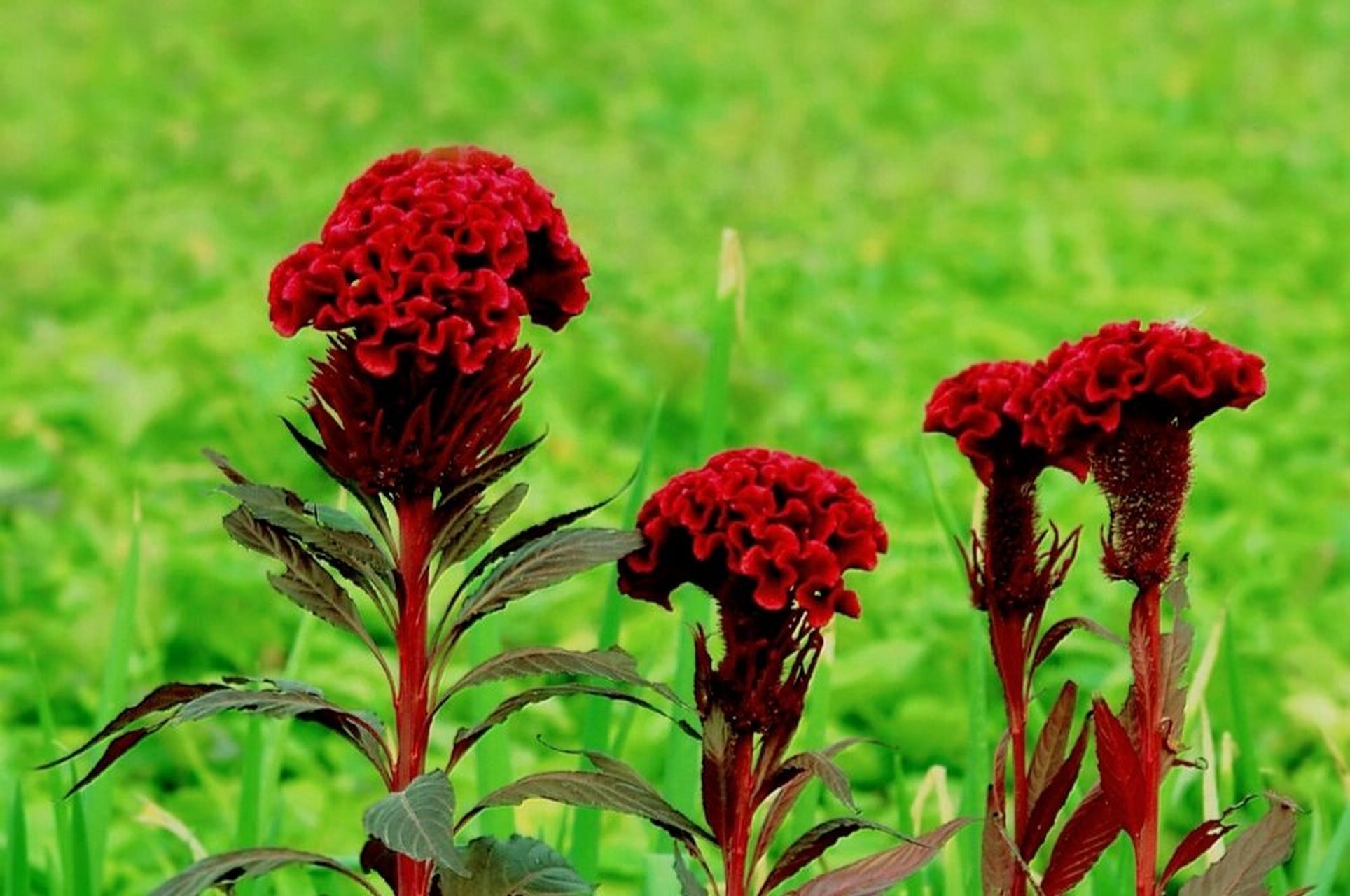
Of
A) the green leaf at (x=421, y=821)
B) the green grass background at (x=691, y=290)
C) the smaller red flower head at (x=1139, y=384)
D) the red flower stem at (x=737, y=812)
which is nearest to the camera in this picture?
the green leaf at (x=421, y=821)

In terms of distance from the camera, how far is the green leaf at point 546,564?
1.33 metres

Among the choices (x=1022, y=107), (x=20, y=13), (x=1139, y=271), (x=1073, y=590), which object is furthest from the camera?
(x=20, y=13)

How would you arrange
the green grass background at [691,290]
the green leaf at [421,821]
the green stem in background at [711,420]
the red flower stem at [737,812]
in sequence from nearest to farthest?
1. the green leaf at [421,821]
2. the red flower stem at [737,812]
3. the green stem in background at [711,420]
4. the green grass background at [691,290]

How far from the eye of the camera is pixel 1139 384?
1267 millimetres

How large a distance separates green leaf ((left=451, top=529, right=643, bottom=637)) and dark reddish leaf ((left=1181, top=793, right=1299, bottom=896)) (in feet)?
1.64

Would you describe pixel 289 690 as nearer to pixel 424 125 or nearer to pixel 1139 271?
pixel 1139 271

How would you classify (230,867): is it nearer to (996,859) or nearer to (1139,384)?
(996,859)

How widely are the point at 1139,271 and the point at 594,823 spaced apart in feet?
13.6

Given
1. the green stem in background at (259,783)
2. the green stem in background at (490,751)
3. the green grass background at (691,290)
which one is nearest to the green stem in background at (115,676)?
the green grass background at (691,290)

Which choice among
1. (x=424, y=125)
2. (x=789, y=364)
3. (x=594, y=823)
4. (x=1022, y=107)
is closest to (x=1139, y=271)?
(x=789, y=364)

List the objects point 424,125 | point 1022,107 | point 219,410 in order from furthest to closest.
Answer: point 1022,107 < point 424,125 < point 219,410

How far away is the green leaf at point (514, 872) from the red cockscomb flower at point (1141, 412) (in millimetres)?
458

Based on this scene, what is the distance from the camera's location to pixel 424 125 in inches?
267

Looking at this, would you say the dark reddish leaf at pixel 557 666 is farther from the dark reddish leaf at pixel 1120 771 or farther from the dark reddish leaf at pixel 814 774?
the dark reddish leaf at pixel 1120 771
